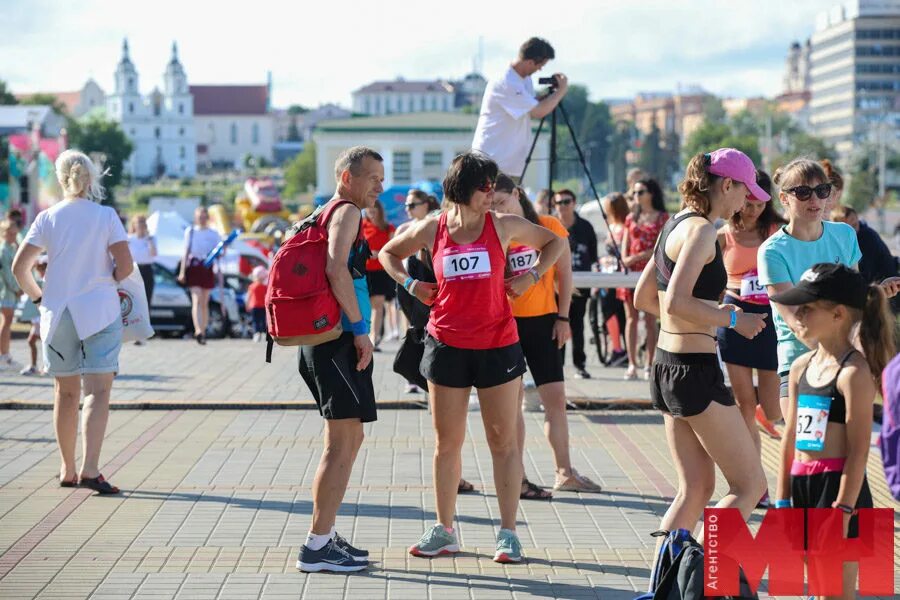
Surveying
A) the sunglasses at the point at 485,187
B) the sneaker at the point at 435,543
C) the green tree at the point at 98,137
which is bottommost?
the sneaker at the point at 435,543

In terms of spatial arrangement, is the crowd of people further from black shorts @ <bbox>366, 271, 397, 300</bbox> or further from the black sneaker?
black shorts @ <bbox>366, 271, 397, 300</bbox>

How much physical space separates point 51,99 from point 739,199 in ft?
575

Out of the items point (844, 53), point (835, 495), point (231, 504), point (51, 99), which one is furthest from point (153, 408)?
point (844, 53)

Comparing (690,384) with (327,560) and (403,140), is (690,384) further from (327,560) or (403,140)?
(403,140)

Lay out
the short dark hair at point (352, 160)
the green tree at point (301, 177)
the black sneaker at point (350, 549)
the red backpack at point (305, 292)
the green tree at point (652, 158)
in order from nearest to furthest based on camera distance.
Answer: the red backpack at point (305, 292), the short dark hair at point (352, 160), the black sneaker at point (350, 549), the green tree at point (301, 177), the green tree at point (652, 158)

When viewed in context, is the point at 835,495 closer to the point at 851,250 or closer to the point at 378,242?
the point at 851,250

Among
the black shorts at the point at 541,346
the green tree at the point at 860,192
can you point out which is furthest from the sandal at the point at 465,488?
the green tree at the point at 860,192

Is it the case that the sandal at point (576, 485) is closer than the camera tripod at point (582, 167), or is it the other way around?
the sandal at point (576, 485)

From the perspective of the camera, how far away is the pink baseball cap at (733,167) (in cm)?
516

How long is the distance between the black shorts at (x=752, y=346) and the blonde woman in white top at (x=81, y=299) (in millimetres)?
3323

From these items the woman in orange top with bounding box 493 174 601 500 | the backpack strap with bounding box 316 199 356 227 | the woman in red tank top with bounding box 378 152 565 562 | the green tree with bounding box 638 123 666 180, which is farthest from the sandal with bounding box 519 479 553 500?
the green tree with bounding box 638 123 666 180

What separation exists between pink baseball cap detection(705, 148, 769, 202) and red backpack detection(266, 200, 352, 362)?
5.39 feet

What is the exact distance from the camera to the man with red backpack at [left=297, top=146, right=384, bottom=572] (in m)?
5.80

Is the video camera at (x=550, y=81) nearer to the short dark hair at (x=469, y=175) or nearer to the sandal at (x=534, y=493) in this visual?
the sandal at (x=534, y=493)
